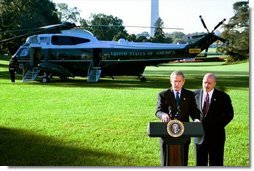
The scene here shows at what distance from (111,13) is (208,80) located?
4.98 feet

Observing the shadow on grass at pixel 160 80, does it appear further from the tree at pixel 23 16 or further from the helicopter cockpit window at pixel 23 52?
the tree at pixel 23 16

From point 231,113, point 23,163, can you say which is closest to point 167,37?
point 231,113

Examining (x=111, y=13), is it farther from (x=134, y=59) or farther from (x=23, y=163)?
(x=23, y=163)

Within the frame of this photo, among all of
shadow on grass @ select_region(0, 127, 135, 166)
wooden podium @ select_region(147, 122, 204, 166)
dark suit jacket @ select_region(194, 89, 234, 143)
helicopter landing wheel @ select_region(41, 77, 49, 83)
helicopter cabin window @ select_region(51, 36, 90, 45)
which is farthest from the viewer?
helicopter cabin window @ select_region(51, 36, 90, 45)

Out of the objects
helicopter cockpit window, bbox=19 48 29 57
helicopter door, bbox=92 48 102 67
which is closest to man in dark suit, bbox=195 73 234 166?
helicopter cockpit window, bbox=19 48 29 57

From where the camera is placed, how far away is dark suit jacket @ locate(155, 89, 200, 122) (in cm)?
271

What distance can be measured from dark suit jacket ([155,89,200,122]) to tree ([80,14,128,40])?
4.89ft

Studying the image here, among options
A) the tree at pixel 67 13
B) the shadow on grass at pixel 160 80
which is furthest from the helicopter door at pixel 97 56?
the tree at pixel 67 13

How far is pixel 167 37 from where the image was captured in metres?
4.02

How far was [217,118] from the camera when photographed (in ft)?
8.93

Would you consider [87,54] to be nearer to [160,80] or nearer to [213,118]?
[160,80]

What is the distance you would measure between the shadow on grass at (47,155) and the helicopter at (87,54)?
3.81ft

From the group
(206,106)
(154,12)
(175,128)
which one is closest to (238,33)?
(154,12)

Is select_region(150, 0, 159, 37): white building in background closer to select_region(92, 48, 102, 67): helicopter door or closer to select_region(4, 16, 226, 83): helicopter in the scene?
select_region(4, 16, 226, 83): helicopter
